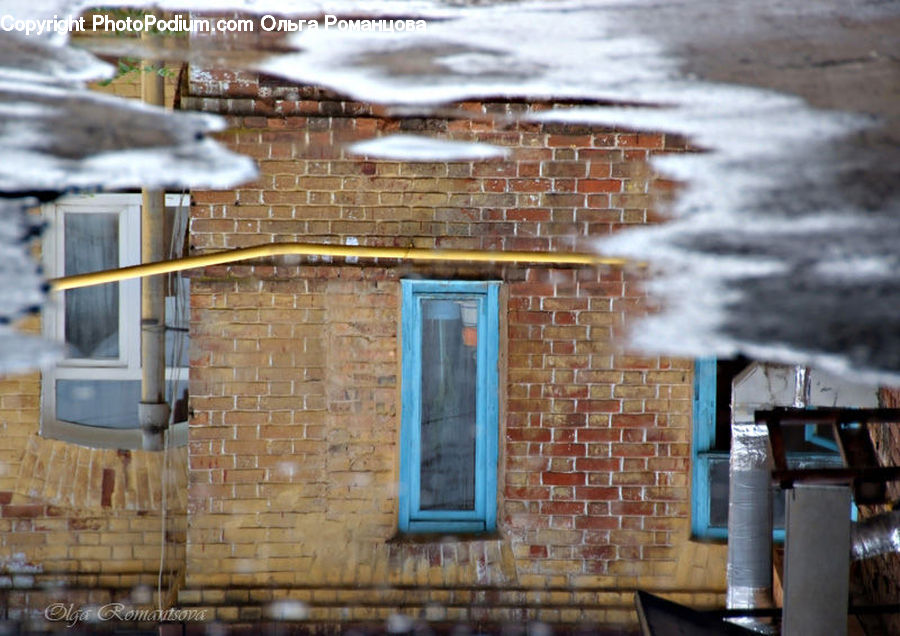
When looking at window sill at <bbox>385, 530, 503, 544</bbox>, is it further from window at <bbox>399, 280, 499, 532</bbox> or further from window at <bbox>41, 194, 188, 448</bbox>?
window at <bbox>41, 194, 188, 448</bbox>

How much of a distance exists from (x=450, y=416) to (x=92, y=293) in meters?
1.91

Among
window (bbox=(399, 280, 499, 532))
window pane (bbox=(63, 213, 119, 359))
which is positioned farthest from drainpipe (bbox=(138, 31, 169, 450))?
window (bbox=(399, 280, 499, 532))

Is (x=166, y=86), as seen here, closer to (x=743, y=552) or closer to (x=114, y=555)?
(x=114, y=555)

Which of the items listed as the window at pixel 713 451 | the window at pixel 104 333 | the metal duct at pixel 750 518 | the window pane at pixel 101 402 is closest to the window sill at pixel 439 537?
the window at pixel 713 451

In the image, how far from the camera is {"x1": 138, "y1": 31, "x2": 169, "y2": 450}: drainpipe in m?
4.37

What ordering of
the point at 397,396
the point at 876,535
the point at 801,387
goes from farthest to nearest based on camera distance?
the point at 397,396, the point at 801,387, the point at 876,535

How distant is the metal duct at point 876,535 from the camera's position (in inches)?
128

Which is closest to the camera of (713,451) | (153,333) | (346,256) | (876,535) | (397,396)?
(876,535)

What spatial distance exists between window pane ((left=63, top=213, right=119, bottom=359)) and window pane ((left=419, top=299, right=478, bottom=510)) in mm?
1638

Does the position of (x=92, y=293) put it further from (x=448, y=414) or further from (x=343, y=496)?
(x=448, y=414)

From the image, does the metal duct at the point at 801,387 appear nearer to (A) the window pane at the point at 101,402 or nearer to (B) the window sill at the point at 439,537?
(B) the window sill at the point at 439,537

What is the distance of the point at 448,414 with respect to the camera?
4336 mm

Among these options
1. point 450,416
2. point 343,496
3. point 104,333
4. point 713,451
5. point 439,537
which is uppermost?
point 104,333

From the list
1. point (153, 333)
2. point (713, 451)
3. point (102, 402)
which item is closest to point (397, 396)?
point (153, 333)
